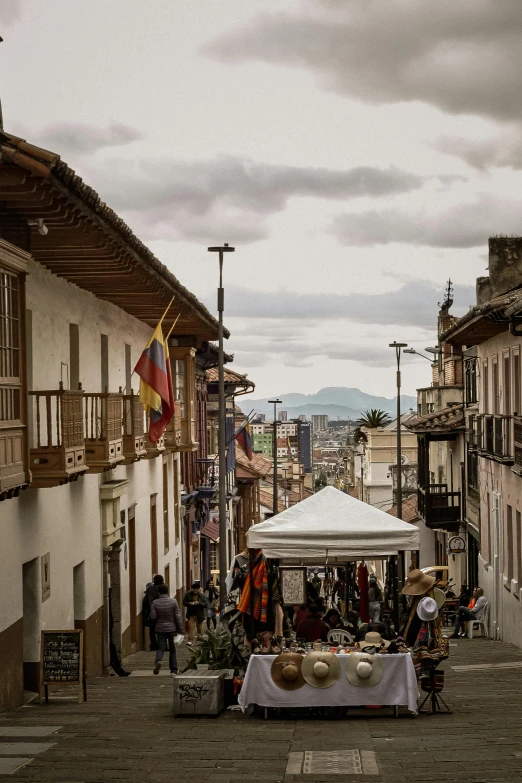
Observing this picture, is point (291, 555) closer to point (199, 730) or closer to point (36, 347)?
point (199, 730)

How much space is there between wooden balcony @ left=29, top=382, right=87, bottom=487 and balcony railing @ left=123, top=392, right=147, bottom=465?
223 inches

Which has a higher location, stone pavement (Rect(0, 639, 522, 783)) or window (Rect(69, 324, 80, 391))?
A: window (Rect(69, 324, 80, 391))

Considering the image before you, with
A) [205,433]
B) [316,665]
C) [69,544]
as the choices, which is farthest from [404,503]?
[316,665]

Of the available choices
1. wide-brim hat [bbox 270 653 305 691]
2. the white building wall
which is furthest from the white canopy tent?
the white building wall

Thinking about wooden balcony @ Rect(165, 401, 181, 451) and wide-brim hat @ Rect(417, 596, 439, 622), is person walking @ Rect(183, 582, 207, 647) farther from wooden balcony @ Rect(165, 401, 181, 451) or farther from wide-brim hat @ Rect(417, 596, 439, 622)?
wide-brim hat @ Rect(417, 596, 439, 622)

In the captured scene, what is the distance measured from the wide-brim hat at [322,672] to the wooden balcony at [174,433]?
15.5m

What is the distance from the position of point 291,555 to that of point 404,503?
5079 centimetres

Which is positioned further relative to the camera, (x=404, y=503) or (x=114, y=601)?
(x=404, y=503)

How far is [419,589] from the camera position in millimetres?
15305

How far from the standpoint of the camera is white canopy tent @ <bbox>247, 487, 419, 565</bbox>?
16438 millimetres

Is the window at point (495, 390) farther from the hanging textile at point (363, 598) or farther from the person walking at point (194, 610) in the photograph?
the hanging textile at point (363, 598)

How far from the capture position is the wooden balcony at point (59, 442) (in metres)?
15.6

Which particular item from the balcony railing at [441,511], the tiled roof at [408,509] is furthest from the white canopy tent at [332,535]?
the tiled roof at [408,509]

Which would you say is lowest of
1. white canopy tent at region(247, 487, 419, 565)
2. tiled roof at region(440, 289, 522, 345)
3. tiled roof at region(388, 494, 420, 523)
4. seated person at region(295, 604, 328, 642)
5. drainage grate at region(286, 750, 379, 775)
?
tiled roof at region(388, 494, 420, 523)
